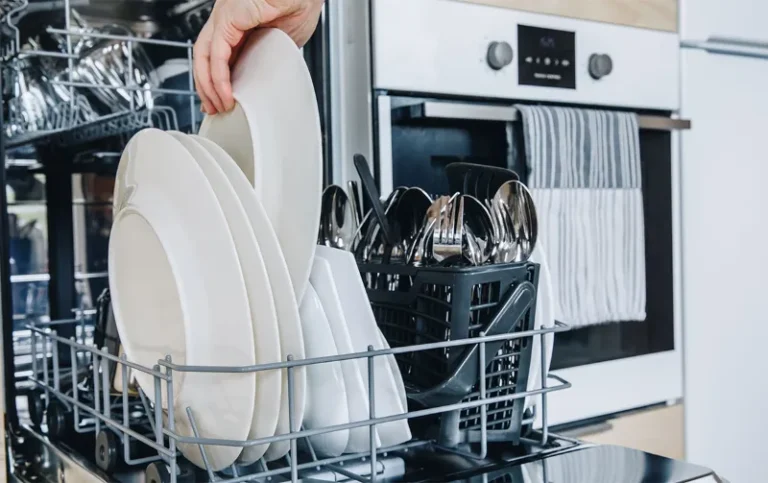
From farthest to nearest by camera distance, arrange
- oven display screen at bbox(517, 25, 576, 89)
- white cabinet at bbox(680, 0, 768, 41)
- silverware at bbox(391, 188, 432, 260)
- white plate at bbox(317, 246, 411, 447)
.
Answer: white cabinet at bbox(680, 0, 768, 41)
oven display screen at bbox(517, 25, 576, 89)
silverware at bbox(391, 188, 432, 260)
white plate at bbox(317, 246, 411, 447)

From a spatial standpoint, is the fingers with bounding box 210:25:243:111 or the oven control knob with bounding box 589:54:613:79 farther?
the oven control knob with bounding box 589:54:613:79

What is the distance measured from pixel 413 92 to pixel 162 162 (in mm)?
474

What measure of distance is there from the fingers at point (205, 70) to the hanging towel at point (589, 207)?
1.71 ft

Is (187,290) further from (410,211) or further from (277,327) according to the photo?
(410,211)

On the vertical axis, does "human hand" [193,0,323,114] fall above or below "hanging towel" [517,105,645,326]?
→ above

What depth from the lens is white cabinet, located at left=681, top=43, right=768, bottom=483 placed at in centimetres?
132

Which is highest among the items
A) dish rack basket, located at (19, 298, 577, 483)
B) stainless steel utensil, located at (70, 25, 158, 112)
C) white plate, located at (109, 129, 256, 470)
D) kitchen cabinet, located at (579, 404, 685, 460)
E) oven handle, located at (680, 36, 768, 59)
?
oven handle, located at (680, 36, 768, 59)

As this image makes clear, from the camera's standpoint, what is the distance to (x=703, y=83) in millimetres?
1330

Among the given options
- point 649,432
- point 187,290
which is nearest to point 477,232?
point 187,290

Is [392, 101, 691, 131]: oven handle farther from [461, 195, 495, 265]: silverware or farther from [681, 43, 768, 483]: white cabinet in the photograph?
[681, 43, 768, 483]: white cabinet

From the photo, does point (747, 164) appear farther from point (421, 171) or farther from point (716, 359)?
point (421, 171)

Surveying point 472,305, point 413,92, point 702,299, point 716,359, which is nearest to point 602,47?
point 413,92

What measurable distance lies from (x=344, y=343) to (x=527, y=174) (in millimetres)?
551

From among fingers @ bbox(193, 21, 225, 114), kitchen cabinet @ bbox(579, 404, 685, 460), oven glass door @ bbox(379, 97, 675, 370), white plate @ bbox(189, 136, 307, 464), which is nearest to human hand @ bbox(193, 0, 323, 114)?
fingers @ bbox(193, 21, 225, 114)
